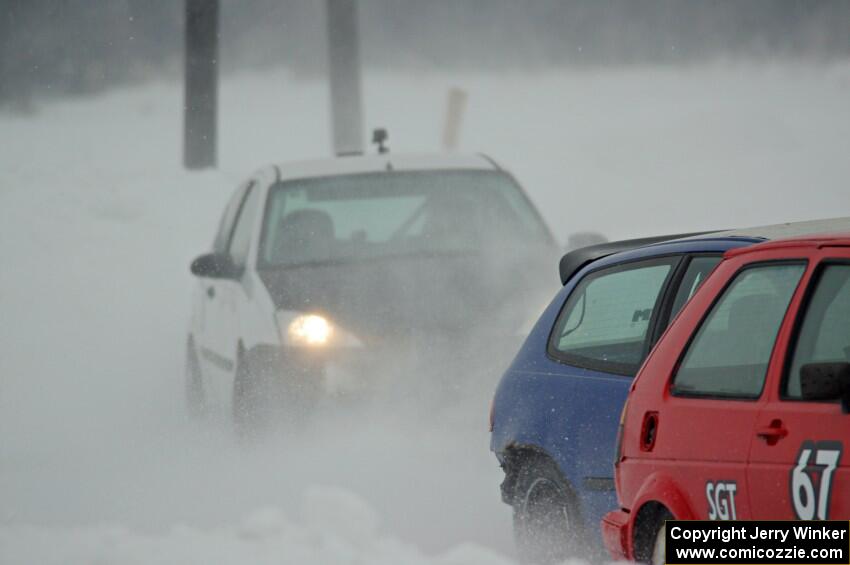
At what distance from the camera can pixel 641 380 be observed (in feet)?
19.0

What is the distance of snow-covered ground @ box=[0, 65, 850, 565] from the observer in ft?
26.1

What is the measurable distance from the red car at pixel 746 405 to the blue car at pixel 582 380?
462 mm

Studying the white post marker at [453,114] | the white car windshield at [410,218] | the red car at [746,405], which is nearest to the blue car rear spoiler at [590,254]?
the red car at [746,405]

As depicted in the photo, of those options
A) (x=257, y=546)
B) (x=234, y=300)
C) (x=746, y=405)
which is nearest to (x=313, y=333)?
(x=234, y=300)

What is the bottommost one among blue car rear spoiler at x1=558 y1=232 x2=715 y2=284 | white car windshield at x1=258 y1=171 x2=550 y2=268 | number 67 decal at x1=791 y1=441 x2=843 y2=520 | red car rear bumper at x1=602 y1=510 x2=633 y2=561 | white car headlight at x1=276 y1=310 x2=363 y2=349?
red car rear bumper at x1=602 y1=510 x2=633 y2=561

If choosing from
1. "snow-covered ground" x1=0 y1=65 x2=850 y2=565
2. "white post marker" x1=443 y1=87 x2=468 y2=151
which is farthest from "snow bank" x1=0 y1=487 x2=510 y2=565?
"white post marker" x1=443 y1=87 x2=468 y2=151

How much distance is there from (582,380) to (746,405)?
1.53 metres

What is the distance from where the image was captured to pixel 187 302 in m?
20.7

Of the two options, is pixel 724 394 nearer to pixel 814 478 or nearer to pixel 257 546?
pixel 814 478

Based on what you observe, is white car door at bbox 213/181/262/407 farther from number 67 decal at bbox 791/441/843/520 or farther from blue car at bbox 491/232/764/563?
number 67 decal at bbox 791/441/843/520

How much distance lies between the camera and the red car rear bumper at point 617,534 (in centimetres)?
575

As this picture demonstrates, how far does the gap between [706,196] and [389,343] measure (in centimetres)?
1860

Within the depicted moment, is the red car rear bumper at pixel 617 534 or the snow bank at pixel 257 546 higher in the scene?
the red car rear bumper at pixel 617 534

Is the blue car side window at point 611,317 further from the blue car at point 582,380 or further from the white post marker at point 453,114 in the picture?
the white post marker at point 453,114
